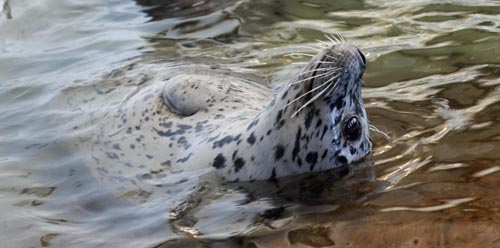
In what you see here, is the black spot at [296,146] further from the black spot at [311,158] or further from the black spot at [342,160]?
the black spot at [342,160]

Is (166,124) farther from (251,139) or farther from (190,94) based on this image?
(251,139)

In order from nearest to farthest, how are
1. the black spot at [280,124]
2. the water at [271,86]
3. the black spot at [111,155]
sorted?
the water at [271,86], the black spot at [280,124], the black spot at [111,155]

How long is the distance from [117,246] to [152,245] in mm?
175

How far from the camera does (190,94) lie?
547cm

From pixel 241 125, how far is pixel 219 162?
0.99ft

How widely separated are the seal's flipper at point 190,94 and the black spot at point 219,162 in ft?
2.50

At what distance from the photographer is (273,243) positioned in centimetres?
358

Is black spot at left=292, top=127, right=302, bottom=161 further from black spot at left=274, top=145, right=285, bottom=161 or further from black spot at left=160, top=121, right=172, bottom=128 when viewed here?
black spot at left=160, top=121, right=172, bottom=128

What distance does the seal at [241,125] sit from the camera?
14.4 ft

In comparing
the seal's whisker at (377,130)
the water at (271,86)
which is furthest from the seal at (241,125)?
the seal's whisker at (377,130)

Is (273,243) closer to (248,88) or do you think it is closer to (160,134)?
(160,134)

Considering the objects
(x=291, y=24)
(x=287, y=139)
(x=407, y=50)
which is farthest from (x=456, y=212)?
(x=291, y=24)

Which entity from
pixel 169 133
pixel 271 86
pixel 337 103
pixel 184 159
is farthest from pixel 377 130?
pixel 271 86

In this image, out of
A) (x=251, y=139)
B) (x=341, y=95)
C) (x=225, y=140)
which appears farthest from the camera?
(x=225, y=140)
